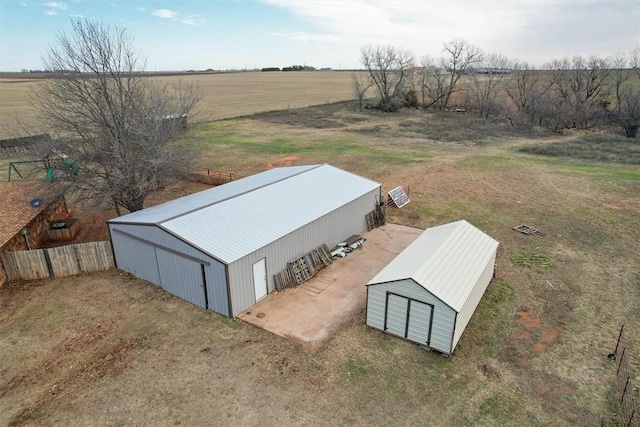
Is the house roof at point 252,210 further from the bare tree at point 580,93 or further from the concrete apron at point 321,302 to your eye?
the bare tree at point 580,93

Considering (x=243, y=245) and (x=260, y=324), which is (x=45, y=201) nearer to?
(x=243, y=245)

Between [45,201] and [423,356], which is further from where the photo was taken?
[45,201]

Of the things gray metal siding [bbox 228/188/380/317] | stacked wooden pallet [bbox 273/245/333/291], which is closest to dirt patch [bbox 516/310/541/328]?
stacked wooden pallet [bbox 273/245/333/291]

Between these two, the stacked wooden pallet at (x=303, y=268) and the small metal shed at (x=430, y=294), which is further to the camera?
the stacked wooden pallet at (x=303, y=268)

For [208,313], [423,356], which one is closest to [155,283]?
[208,313]

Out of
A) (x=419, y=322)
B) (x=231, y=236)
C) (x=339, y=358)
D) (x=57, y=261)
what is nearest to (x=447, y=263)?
(x=419, y=322)

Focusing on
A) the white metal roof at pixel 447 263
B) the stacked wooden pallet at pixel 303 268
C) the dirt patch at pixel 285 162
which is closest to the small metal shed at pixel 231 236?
the stacked wooden pallet at pixel 303 268
